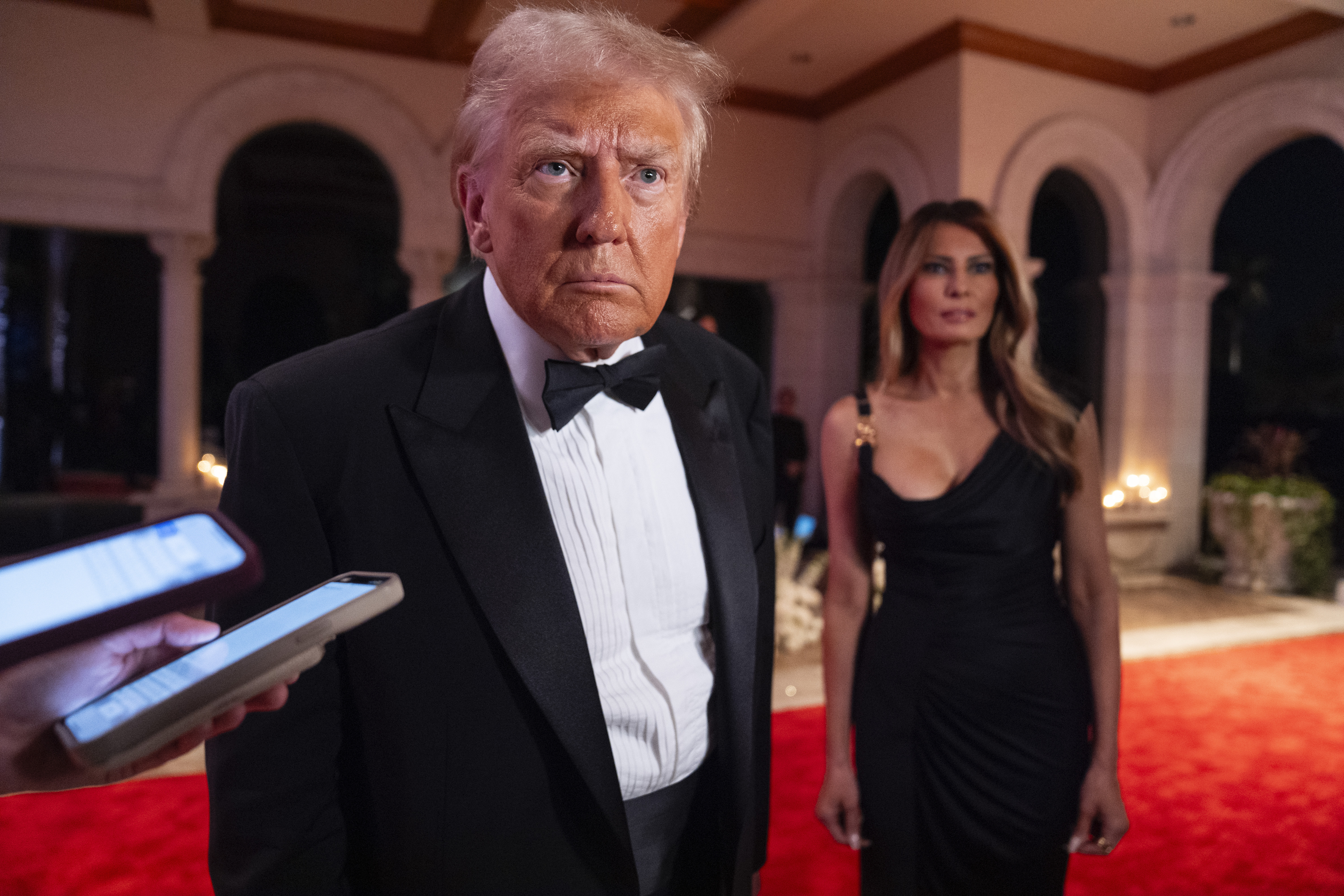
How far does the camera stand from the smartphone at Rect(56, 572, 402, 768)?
0.56 meters

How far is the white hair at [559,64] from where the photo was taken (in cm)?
110

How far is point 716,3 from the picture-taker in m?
7.20

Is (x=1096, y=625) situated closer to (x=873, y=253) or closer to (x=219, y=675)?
(x=219, y=675)

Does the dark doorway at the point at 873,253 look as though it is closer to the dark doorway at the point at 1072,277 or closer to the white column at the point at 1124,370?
the dark doorway at the point at 1072,277

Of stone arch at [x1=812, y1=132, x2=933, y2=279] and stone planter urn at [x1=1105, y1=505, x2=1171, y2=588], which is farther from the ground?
stone arch at [x1=812, y1=132, x2=933, y2=279]

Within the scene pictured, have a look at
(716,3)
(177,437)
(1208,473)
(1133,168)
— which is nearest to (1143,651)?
(1133,168)

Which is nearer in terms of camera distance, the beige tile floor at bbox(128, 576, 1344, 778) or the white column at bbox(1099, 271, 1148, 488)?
the beige tile floor at bbox(128, 576, 1344, 778)

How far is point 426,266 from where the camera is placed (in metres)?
8.24

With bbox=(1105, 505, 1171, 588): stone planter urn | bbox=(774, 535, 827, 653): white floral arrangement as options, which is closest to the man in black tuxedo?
bbox=(774, 535, 827, 653): white floral arrangement

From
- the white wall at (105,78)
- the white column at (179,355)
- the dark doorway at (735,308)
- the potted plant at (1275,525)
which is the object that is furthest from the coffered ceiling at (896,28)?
the potted plant at (1275,525)

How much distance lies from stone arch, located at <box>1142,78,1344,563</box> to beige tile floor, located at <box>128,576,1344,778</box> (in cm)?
124

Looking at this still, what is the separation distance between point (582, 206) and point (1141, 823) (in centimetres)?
339

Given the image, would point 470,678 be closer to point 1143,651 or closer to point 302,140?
point 1143,651

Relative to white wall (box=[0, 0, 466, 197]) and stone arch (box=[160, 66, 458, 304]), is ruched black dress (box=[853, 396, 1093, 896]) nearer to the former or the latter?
stone arch (box=[160, 66, 458, 304])
